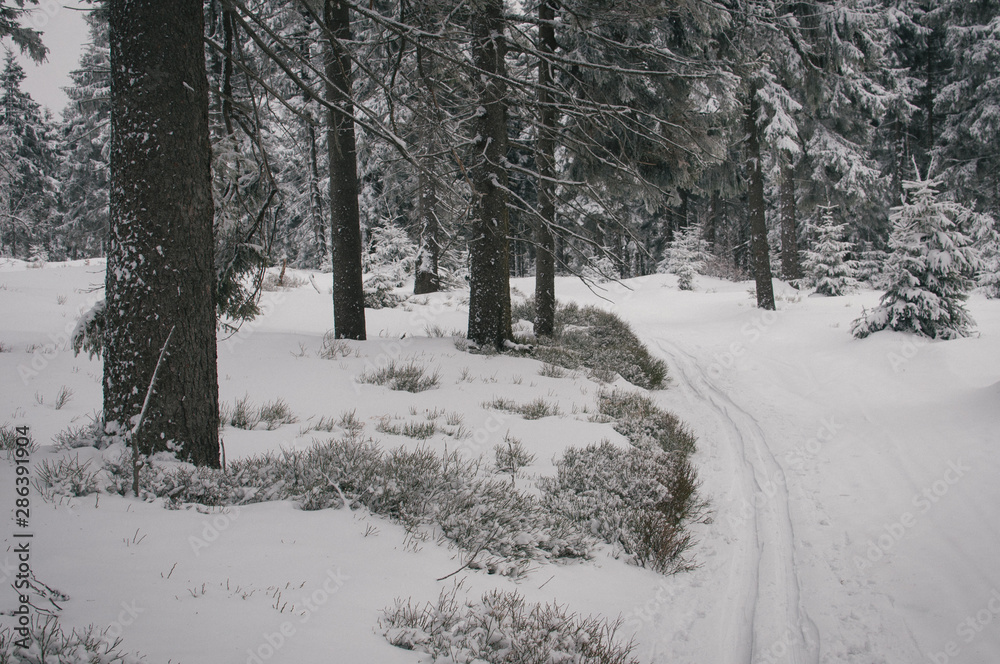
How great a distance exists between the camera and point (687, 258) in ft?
91.8

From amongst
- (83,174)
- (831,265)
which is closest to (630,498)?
(831,265)

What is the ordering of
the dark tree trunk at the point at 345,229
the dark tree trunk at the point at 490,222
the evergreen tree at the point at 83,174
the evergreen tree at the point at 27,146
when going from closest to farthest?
1. the dark tree trunk at the point at 490,222
2. the dark tree trunk at the point at 345,229
3. the evergreen tree at the point at 83,174
4. the evergreen tree at the point at 27,146

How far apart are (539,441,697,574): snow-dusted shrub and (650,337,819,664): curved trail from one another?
0.42 metres

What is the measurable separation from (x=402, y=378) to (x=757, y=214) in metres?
14.2

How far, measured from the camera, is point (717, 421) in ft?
22.6

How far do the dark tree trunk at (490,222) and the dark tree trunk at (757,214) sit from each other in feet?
34.7

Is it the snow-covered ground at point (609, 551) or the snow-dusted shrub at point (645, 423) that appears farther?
the snow-dusted shrub at point (645, 423)

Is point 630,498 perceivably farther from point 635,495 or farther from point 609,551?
point 609,551

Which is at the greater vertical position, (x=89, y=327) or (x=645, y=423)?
(x=89, y=327)

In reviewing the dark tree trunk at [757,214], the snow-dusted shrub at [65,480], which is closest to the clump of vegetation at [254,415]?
the snow-dusted shrub at [65,480]

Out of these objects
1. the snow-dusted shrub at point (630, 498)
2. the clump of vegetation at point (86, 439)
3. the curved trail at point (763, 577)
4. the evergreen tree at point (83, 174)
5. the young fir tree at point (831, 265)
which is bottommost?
the curved trail at point (763, 577)

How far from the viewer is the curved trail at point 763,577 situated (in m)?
2.83

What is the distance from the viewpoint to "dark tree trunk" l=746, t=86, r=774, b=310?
51.8ft

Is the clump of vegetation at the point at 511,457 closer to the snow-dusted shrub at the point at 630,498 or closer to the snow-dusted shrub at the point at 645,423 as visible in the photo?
the snow-dusted shrub at the point at 630,498
